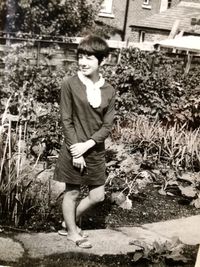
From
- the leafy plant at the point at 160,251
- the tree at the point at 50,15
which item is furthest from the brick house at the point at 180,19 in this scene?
the leafy plant at the point at 160,251

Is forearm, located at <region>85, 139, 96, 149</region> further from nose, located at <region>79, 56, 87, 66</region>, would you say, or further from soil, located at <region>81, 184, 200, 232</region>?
soil, located at <region>81, 184, 200, 232</region>

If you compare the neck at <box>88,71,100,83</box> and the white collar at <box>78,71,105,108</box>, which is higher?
the neck at <box>88,71,100,83</box>

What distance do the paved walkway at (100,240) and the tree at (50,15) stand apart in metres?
1.07

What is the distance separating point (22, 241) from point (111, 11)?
114 cm

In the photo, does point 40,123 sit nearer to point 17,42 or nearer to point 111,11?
point 17,42

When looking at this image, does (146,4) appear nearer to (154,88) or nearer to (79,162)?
(79,162)

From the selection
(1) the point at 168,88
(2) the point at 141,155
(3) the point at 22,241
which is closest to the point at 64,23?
(2) the point at 141,155

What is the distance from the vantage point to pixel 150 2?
6.69 feet

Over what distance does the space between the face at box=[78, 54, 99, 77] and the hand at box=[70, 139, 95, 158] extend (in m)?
0.24

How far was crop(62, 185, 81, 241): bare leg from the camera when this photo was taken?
1643mm

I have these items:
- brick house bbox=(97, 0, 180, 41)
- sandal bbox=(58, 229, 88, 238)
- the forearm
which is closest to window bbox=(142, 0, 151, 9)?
brick house bbox=(97, 0, 180, 41)

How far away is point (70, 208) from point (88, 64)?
521 millimetres

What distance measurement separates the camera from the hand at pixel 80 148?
155 centimetres

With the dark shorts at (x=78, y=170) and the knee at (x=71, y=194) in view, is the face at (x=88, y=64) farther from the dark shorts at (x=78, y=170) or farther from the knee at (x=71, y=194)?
the knee at (x=71, y=194)
